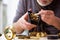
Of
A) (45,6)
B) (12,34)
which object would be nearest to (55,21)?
(45,6)

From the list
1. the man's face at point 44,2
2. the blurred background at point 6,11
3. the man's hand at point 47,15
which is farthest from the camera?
the blurred background at point 6,11

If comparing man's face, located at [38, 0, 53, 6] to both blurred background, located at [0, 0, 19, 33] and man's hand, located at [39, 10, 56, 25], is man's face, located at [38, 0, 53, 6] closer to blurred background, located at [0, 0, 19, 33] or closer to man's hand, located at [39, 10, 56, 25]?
man's hand, located at [39, 10, 56, 25]

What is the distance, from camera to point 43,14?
809 millimetres

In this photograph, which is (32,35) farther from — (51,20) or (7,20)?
(7,20)

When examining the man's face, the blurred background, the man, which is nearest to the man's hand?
the man

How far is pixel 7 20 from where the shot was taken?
1.88 meters

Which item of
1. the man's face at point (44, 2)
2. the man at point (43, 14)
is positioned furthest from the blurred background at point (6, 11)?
the man's face at point (44, 2)

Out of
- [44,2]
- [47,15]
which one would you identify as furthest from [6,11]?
[47,15]

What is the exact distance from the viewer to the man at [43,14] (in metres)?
0.84

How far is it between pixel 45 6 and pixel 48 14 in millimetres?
187

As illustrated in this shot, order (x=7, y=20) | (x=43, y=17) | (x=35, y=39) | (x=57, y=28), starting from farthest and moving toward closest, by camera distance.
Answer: (x=7, y=20), (x=57, y=28), (x=43, y=17), (x=35, y=39)

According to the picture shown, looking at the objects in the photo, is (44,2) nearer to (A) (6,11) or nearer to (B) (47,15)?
(B) (47,15)

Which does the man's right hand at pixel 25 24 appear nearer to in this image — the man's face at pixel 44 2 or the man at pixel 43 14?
the man at pixel 43 14

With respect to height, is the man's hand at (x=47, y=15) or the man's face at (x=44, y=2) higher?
the man's face at (x=44, y=2)
